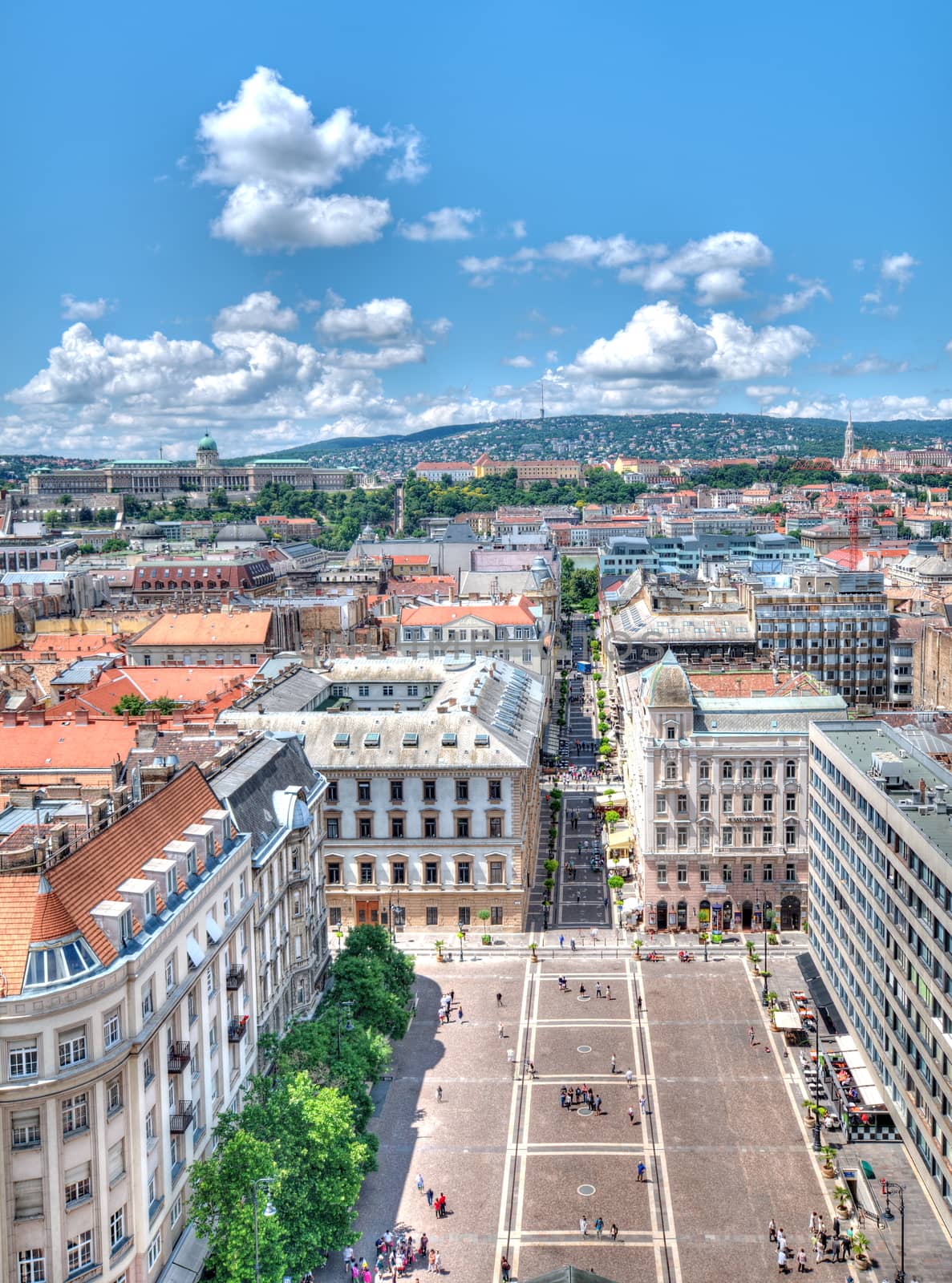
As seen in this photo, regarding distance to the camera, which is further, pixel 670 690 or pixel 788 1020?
pixel 670 690

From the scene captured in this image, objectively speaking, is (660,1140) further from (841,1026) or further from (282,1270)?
(282,1270)

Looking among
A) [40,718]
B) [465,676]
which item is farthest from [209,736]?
[465,676]

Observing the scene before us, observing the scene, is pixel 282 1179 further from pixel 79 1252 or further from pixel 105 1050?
pixel 105 1050

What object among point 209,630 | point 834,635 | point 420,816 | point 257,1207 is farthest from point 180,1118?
point 834,635

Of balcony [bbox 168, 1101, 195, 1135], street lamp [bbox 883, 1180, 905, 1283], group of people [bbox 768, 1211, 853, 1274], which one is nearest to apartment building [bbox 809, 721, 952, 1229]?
street lamp [bbox 883, 1180, 905, 1283]

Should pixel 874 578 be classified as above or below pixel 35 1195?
above
